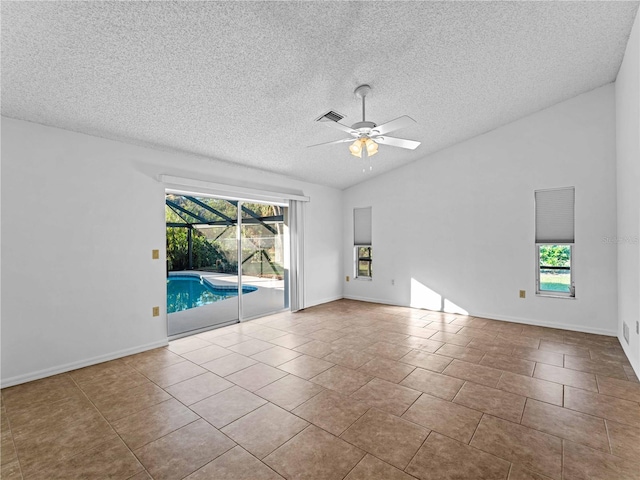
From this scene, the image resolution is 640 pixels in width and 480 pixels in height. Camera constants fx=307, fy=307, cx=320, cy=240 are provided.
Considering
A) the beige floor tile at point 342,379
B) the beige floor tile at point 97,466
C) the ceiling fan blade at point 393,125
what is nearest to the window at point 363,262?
the beige floor tile at point 342,379

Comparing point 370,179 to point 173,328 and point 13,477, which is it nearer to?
point 173,328

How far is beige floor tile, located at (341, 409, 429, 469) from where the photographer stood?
1915 millimetres

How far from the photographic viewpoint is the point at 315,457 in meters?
1.90

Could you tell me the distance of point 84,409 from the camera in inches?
98.3

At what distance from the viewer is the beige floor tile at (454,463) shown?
174 centimetres

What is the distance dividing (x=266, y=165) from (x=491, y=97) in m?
3.29

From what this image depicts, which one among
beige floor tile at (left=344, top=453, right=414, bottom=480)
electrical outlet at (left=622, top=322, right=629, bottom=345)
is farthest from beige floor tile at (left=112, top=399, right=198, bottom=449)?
electrical outlet at (left=622, top=322, right=629, bottom=345)

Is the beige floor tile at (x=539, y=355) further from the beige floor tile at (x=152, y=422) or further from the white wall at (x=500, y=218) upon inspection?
the beige floor tile at (x=152, y=422)

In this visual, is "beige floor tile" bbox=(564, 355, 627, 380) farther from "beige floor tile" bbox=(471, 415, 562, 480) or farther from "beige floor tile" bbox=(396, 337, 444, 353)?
"beige floor tile" bbox=(471, 415, 562, 480)

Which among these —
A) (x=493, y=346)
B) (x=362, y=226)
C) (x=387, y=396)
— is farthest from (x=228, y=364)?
(x=362, y=226)

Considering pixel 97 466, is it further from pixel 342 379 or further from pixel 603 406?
pixel 603 406

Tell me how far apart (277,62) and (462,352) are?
363 cm

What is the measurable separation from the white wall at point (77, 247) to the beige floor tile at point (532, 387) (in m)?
3.93

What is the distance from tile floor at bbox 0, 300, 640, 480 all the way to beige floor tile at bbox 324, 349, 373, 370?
2 centimetres
